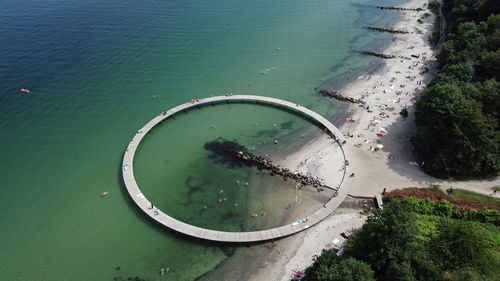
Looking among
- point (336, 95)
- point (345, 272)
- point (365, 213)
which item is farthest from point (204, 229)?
point (336, 95)

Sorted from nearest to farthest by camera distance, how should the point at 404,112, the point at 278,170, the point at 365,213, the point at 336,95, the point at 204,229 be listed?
the point at 204,229, the point at 365,213, the point at 278,170, the point at 404,112, the point at 336,95

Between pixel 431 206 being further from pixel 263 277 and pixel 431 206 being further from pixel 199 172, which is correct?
pixel 199 172

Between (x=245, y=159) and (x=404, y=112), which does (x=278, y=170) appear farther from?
(x=404, y=112)

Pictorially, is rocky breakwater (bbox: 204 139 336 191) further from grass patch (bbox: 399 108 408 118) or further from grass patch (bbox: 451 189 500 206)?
grass patch (bbox: 399 108 408 118)

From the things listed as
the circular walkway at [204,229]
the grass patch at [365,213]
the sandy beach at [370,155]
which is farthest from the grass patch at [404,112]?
the grass patch at [365,213]

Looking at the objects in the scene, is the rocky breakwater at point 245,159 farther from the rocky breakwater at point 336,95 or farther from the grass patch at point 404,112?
the grass patch at point 404,112

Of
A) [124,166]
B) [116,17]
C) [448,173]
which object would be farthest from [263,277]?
[116,17]
